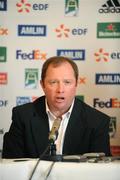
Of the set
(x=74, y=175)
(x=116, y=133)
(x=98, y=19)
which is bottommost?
(x=116, y=133)

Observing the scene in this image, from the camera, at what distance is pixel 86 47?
2428 mm

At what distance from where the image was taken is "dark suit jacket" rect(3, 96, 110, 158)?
1615 millimetres

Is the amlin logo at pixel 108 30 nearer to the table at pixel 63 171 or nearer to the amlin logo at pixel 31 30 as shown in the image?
the amlin logo at pixel 31 30

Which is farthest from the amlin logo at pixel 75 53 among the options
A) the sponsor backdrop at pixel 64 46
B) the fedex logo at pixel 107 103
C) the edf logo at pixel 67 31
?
the fedex logo at pixel 107 103

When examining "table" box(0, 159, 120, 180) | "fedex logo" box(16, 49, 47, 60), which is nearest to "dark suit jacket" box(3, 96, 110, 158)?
"table" box(0, 159, 120, 180)

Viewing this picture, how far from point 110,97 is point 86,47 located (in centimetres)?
40

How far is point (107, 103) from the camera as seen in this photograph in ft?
8.00

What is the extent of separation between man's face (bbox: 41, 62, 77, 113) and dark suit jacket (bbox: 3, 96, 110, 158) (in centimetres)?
10

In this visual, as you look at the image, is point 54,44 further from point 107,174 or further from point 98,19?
point 107,174

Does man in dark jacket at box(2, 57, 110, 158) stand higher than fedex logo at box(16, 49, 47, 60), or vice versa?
fedex logo at box(16, 49, 47, 60)

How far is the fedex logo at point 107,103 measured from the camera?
7.98ft

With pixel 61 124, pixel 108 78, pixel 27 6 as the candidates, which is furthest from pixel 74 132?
pixel 27 6

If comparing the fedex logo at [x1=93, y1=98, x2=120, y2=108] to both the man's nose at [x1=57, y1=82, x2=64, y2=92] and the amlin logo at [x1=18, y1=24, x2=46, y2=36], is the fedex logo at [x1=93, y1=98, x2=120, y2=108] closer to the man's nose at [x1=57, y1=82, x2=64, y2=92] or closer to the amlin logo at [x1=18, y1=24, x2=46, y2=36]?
the amlin logo at [x1=18, y1=24, x2=46, y2=36]

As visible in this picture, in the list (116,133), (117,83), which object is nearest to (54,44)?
(117,83)
